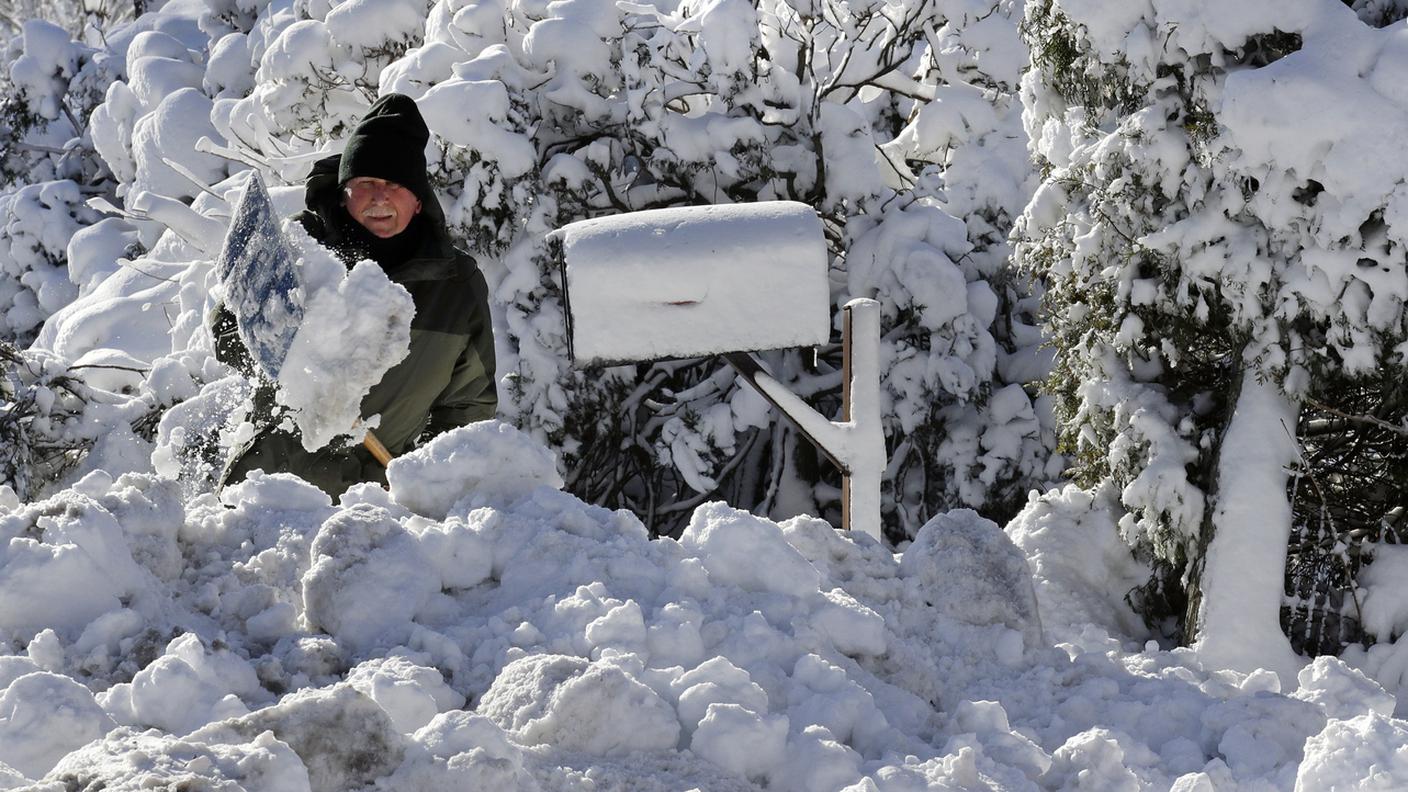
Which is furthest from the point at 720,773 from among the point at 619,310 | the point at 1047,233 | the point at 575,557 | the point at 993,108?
the point at 993,108

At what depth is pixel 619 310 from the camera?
16.2 feet

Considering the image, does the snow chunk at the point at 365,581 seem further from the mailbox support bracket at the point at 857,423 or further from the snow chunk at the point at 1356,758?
the mailbox support bracket at the point at 857,423

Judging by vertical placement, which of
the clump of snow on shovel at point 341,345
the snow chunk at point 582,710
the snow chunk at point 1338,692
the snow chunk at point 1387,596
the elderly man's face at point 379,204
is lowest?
the snow chunk at point 1387,596

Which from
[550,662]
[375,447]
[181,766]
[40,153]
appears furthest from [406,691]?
[40,153]

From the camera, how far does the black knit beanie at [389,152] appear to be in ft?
13.6

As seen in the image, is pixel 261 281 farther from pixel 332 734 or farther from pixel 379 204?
pixel 332 734

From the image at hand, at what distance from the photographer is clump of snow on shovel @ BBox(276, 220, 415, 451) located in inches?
129

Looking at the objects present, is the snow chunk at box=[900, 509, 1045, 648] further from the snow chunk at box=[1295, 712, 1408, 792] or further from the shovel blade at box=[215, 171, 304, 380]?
the shovel blade at box=[215, 171, 304, 380]

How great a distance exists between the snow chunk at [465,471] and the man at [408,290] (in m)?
1.06

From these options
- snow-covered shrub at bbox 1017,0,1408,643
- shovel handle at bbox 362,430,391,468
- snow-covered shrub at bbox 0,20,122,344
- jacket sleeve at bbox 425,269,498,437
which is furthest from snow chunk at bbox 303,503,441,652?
snow-covered shrub at bbox 0,20,122,344

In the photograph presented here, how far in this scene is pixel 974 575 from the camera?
2941mm

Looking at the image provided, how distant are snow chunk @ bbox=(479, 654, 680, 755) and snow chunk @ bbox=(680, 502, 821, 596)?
0.54m

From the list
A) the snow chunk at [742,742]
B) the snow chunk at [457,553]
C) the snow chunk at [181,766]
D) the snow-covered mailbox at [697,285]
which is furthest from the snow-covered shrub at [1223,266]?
the snow chunk at [181,766]

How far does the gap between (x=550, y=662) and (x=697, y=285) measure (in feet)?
9.17
